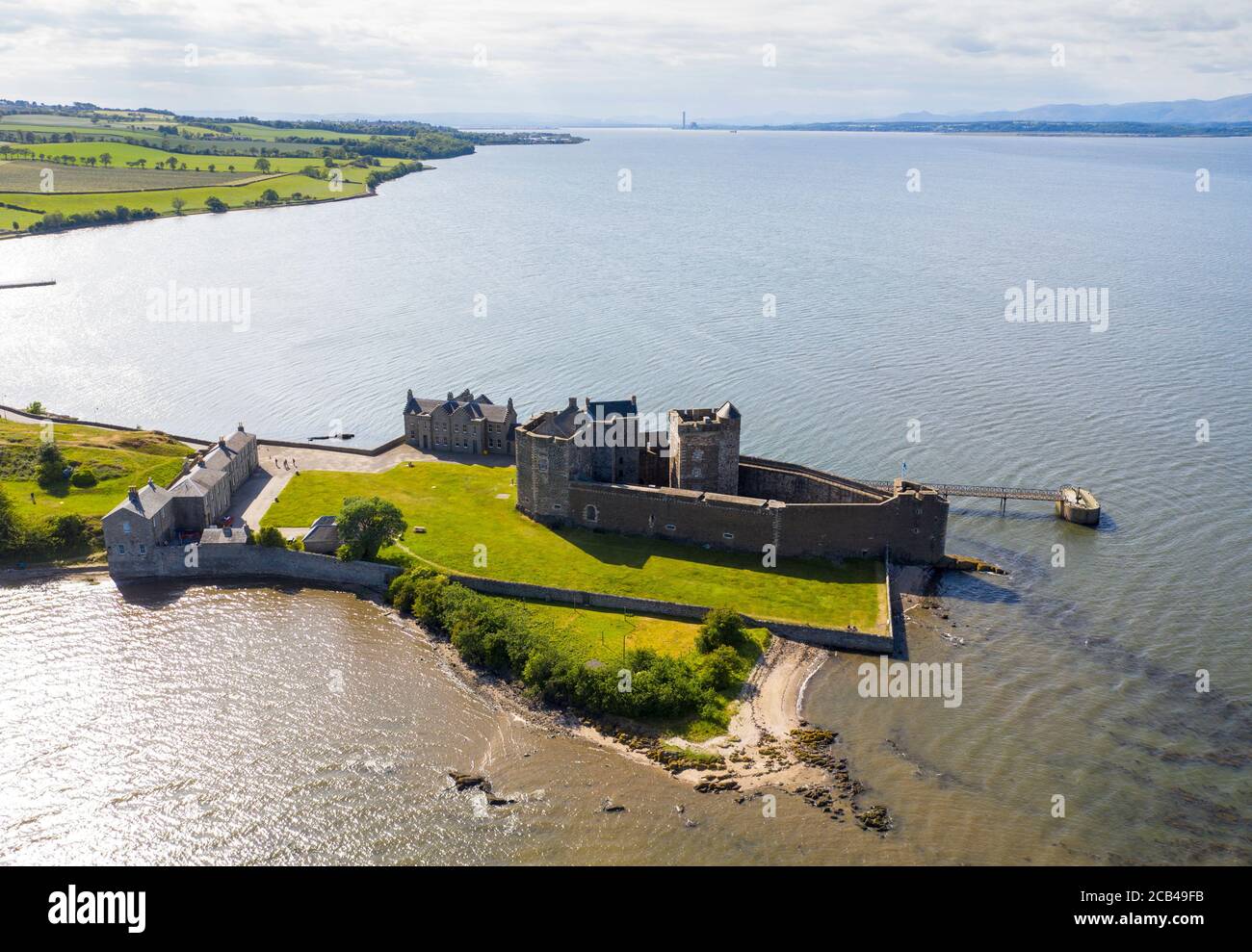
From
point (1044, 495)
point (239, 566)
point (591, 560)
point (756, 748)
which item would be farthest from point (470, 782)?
point (1044, 495)

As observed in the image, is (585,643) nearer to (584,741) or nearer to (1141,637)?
(584,741)

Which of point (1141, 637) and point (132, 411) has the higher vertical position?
point (132, 411)

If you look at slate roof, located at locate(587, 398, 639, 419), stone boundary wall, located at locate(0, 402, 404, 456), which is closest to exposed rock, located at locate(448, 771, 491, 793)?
slate roof, located at locate(587, 398, 639, 419)

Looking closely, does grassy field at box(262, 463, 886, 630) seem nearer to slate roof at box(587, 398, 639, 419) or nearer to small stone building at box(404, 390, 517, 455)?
small stone building at box(404, 390, 517, 455)

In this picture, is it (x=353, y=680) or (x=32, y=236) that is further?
(x=32, y=236)

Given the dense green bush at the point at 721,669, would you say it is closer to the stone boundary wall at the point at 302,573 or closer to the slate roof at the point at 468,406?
the stone boundary wall at the point at 302,573

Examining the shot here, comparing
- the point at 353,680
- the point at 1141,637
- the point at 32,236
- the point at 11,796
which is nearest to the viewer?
the point at 11,796

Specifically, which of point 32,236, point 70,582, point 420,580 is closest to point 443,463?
point 420,580
